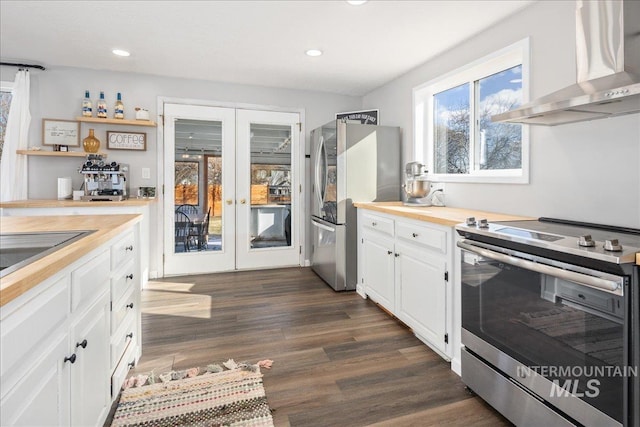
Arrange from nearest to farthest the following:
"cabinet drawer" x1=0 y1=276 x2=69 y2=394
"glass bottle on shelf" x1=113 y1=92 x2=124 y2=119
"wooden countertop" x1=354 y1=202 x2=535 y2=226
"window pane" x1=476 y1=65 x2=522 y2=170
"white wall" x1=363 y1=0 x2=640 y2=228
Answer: "cabinet drawer" x1=0 y1=276 x2=69 y2=394 → "white wall" x1=363 y1=0 x2=640 y2=228 → "wooden countertop" x1=354 y1=202 x2=535 y2=226 → "window pane" x1=476 y1=65 x2=522 y2=170 → "glass bottle on shelf" x1=113 y1=92 x2=124 y2=119

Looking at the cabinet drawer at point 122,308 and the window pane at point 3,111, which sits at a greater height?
the window pane at point 3,111

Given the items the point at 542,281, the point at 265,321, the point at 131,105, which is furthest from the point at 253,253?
the point at 542,281

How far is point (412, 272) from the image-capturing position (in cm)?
254

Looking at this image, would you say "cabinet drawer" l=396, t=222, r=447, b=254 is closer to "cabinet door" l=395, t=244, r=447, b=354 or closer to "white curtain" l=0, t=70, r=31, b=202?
"cabinet door" l=395, t=244, r=447, b=354

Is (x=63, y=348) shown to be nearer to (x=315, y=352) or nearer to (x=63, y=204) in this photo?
(x=315, y=352)

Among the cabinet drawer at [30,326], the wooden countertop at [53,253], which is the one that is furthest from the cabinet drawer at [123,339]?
the cabinet drawer at [30,326]

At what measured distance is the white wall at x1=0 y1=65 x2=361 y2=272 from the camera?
12.4 ft

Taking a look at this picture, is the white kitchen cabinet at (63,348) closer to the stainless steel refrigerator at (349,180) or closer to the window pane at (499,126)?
the stainless steel refrigerator at (349,180)

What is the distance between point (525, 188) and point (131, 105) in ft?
13.5

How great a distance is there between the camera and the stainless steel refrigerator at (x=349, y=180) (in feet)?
12.0

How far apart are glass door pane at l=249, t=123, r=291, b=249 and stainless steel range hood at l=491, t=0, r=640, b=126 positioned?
3.19 m

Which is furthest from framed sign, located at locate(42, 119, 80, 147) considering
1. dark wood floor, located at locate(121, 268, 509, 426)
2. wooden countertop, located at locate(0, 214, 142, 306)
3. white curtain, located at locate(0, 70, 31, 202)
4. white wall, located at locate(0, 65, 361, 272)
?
wooden countertop, located at locate(0, 214, 142, 306)

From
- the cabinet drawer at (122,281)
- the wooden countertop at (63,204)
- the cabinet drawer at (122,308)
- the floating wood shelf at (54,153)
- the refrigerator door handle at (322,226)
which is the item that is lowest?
the cabinet drawer at (122,308)

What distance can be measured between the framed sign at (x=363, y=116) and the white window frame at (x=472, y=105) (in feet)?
2.69
